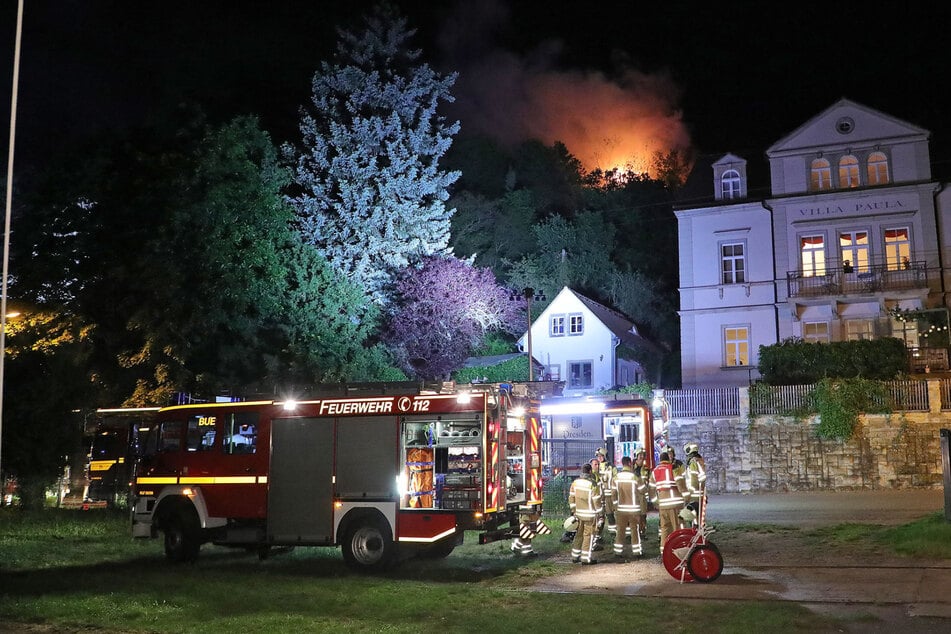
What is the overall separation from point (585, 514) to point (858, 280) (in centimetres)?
2358

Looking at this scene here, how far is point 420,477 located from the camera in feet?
45.5

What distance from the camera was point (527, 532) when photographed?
47.1 feet

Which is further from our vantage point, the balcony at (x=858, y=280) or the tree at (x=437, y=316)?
the tree at (x=437, y=316)

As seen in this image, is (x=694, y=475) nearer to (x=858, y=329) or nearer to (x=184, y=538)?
(x=184, y=538)

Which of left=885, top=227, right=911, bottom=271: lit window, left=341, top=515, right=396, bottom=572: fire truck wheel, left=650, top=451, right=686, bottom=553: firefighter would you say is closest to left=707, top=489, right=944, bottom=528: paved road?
left=650, top=451, right=686, bottom=553: firefighter

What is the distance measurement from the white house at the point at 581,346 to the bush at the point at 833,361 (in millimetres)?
15828

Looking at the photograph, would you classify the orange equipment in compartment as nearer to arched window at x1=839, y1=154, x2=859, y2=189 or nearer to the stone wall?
the stone wall

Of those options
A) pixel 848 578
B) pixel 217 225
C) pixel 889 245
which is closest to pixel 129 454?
pixel 217 225

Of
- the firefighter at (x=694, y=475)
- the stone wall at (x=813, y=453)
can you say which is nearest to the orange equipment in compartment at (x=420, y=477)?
the firefighter at (x=694, y=475)

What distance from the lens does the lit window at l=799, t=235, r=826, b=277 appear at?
3422 cm

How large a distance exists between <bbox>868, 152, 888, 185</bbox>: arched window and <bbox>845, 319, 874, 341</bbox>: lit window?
524cm

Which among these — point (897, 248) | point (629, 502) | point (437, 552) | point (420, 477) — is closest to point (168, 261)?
point (437, 552)

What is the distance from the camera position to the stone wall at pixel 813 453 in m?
25.9

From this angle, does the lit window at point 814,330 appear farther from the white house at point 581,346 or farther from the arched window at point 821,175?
the white house at point 581,346
